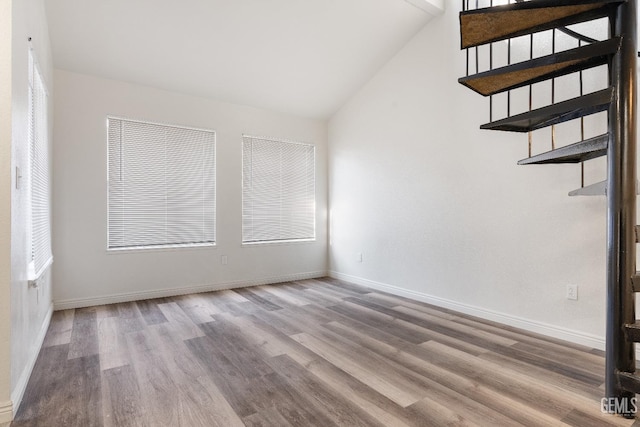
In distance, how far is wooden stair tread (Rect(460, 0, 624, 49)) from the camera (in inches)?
70.0

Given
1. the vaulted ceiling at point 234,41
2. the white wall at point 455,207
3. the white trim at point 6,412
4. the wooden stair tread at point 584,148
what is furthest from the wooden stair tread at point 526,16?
the white trim at point 6,412

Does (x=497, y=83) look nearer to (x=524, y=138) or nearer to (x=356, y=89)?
(x=524, y=138)

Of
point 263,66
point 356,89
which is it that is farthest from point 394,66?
point 263,66

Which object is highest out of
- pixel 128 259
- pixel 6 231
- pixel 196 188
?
pixel 196 188

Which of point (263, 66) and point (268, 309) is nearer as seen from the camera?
point (268, 309)

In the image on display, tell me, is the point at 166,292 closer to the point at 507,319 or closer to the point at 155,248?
the point at 155,248

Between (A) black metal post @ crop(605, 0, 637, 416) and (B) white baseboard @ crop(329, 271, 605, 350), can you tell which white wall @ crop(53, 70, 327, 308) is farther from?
(A) black metal post @ crop(605, 0, 637, 416)

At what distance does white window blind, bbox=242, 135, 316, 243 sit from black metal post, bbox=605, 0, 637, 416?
392 centimetres

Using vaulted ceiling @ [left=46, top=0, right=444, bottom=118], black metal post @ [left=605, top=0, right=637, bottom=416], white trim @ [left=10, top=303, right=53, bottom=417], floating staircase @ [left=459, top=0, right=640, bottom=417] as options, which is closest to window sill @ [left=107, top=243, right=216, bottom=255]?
white trim @ [left=10, top=303, right=53, bottom=417]

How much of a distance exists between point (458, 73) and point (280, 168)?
2.66m

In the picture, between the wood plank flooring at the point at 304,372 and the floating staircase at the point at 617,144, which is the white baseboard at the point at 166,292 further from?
the floating staircase at the point at 617,144

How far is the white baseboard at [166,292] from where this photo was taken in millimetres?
3701

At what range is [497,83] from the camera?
2297 mm

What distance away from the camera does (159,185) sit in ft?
13.8
